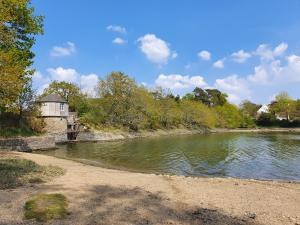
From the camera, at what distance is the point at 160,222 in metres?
10.1

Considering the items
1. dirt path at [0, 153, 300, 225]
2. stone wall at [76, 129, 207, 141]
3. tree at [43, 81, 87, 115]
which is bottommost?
dirt path at [0, 153, 300, 225]

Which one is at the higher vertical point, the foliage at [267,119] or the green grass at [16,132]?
the foliage at [267,119]

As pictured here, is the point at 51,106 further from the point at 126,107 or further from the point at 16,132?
the point at 126,107

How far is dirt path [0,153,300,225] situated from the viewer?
10.5 meters

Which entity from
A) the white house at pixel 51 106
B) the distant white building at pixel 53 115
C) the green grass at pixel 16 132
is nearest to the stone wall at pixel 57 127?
the distant white building at pixel 53 115

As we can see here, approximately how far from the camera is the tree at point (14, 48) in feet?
69.2

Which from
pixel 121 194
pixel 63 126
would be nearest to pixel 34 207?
pixel 121 194

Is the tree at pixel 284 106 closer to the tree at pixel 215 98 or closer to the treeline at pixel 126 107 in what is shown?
the tree at pixel 215 98

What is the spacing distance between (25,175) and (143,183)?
21.2 ft

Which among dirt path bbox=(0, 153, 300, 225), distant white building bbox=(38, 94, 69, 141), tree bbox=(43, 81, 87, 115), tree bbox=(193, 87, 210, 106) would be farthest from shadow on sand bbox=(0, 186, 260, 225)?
tree bbox=(193, 87, 210, 106)

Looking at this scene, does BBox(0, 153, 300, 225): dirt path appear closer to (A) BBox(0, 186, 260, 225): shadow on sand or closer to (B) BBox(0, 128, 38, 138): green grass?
(A) BBox(0, 186, 260, 225): shadow on sand

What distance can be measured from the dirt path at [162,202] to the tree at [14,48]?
301 inches

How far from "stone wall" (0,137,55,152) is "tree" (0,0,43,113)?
11575mm

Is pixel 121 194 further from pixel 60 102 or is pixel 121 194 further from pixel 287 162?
pixel 60 102
